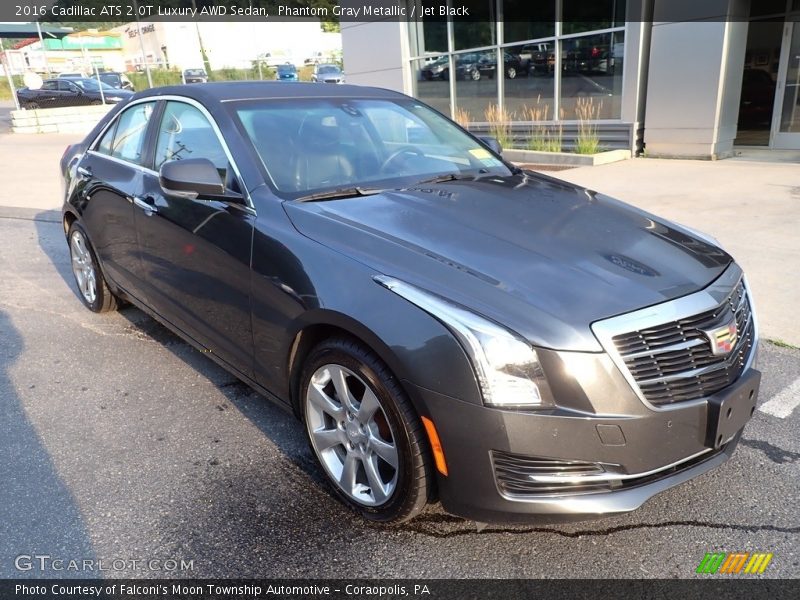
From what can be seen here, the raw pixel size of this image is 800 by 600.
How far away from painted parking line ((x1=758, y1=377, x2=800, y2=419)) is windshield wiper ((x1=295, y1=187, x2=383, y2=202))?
2.31m

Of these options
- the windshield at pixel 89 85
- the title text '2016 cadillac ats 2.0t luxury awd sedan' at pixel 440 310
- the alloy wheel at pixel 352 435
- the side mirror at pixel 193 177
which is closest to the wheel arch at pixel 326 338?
the title text '2016 cadillac ats 2.0t luxury awd sedan' at pixel 440 310

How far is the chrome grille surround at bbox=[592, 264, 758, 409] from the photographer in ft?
6.88

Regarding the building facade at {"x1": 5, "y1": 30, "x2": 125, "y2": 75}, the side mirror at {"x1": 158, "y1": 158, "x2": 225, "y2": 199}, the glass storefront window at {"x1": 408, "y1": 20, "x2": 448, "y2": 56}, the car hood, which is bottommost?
the car hood

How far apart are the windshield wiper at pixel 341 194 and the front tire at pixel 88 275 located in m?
2.54

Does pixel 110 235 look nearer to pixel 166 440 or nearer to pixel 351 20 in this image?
pixel 166 440

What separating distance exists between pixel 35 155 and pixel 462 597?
17503mm

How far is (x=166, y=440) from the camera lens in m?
3.24

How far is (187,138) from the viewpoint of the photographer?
354 centimetres

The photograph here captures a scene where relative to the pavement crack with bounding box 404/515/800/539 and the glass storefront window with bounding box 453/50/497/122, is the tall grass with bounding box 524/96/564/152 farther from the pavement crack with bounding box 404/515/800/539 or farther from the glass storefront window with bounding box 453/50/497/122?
the pavement crack with bounding box 404/515/800/539

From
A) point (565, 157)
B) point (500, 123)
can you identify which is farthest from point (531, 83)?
point (565, 157)

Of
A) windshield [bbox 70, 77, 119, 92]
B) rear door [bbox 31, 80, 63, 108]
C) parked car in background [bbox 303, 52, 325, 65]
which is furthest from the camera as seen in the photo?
parked car in background [bbox 303, 52, 325, 65]

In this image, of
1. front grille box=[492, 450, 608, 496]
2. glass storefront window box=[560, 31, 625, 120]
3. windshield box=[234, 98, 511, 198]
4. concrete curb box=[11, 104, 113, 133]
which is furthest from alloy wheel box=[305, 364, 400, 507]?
concrete curb box=[11, 104, 113, 133]

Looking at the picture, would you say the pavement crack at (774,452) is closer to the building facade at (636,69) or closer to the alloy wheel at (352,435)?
the alloy wheel at (352,435)

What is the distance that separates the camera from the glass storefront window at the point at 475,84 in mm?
13695
